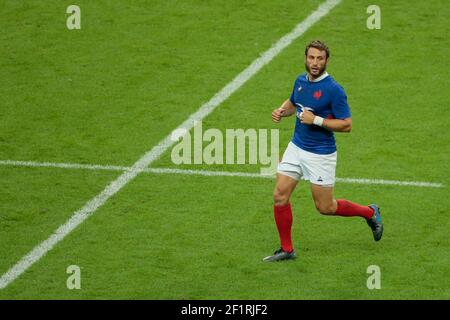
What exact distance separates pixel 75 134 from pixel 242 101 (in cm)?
234

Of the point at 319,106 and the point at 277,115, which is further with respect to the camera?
the point at 277,115

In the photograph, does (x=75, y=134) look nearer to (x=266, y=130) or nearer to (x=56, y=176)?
(x=56, y=176)

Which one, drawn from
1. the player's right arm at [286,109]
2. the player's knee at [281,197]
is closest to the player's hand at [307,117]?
the player's right arm at [286,109]

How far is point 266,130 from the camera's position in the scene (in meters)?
13.5

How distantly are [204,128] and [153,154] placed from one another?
0.95 meters

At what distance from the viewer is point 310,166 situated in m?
9.89
